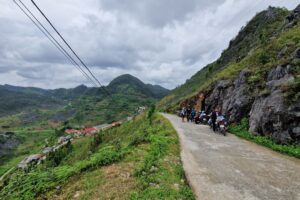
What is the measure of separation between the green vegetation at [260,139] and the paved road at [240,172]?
38cm

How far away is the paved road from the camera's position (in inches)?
256

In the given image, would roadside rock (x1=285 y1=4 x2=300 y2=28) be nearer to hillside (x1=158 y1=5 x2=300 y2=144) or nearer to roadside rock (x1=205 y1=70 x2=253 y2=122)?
hillside (x1=158 y1=5 x2=300 y2=144)

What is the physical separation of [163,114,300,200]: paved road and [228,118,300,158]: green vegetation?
38cm

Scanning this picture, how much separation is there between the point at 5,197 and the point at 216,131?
46.0 feet

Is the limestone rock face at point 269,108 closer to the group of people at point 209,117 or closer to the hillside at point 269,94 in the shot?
the hillside at point 269,94

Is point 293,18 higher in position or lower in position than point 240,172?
higher

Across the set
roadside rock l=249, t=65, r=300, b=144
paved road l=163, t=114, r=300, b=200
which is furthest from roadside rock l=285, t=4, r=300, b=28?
paved road l=163, t=114, r=300, b=200

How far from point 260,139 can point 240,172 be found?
589 cm

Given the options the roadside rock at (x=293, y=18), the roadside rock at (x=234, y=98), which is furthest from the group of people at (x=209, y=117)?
the roadside rock at (x=293, y=18)

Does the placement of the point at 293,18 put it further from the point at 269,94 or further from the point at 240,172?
the point at 240,172

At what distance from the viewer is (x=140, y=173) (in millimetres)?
7633

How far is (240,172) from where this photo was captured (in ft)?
26.7

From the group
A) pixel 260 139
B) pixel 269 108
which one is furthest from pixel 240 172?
pixel 269 108

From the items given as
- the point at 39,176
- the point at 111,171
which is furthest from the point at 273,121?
the point at 39,176
